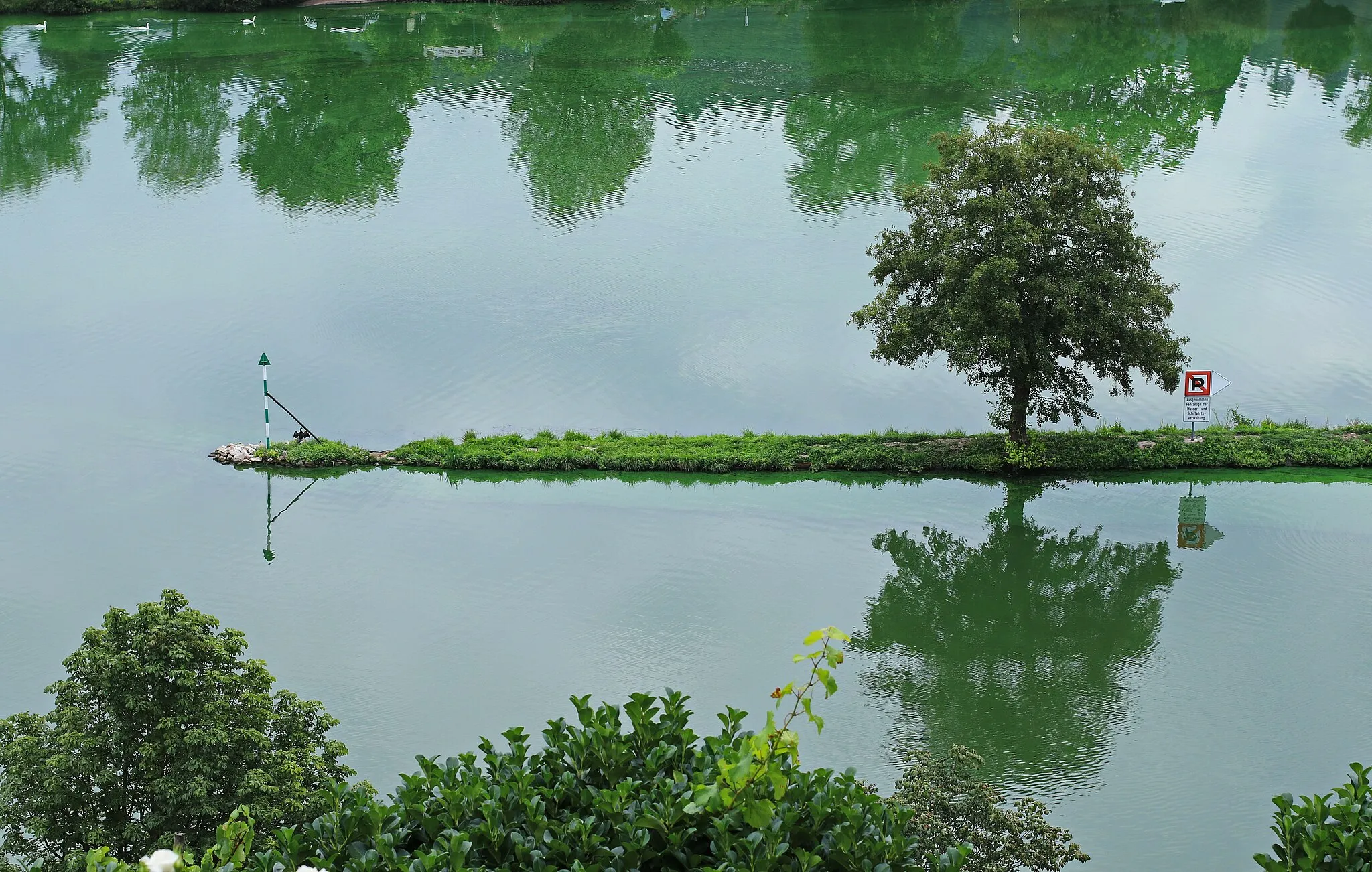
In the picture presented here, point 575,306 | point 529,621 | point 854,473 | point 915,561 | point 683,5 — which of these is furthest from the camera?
point 683,5

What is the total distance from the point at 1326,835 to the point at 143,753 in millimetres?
8374

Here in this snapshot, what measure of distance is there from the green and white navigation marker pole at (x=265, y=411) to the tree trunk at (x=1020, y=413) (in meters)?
10.7

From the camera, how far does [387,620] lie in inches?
731

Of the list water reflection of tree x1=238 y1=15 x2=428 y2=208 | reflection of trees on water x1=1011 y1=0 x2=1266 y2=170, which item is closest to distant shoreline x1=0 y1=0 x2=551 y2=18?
water reflection of tree x1=238 y1=15 x2=428 y2=208

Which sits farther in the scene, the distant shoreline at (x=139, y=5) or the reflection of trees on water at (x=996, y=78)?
the distant shoreline at (x=139, y=5)

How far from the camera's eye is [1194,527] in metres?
21.2

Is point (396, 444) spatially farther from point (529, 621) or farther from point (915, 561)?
point (915, 561)

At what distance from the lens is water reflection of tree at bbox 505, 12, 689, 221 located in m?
33.7

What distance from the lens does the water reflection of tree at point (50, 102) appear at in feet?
119

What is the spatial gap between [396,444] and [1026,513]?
369 inches

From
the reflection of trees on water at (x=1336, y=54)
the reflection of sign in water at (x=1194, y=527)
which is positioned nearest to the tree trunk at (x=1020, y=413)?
the reflection of sign in water at (x=1194, y=527)

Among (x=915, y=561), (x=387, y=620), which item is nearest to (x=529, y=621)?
(x=387, y=620)

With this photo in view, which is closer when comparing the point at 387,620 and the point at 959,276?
the point at 387,620

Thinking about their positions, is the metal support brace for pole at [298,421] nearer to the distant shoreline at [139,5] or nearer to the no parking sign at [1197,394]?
the no parking sign at [1197,394]
